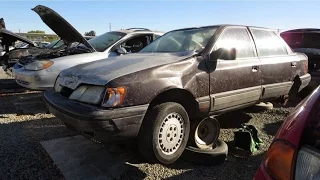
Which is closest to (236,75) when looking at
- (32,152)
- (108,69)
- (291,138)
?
(108,69)

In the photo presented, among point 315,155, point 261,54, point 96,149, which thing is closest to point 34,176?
point 96,149

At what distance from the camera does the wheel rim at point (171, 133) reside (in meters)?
3.19

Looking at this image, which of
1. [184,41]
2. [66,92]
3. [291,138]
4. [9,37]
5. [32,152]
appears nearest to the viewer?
[291,138]

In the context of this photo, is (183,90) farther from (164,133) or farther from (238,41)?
(238,41)

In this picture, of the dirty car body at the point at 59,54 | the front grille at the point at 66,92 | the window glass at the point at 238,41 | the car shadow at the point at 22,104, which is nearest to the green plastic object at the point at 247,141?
the window glass at the point at 238,41

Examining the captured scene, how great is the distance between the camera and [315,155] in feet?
4.21

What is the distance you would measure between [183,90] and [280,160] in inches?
77.0

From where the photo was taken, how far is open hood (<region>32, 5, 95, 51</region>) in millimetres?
5717

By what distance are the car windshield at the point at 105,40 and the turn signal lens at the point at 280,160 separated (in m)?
5.32

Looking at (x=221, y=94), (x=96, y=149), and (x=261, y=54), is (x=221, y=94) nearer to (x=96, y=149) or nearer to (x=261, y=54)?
(x=261, y=54)

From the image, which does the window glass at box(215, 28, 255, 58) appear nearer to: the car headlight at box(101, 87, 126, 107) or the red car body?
the car headlight at box(101, 87, 126, 107)

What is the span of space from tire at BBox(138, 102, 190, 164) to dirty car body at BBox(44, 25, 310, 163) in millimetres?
38

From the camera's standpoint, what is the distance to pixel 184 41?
4.15 meters

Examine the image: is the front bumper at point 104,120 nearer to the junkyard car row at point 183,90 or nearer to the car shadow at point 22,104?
the junkyard car row at point 183,90
